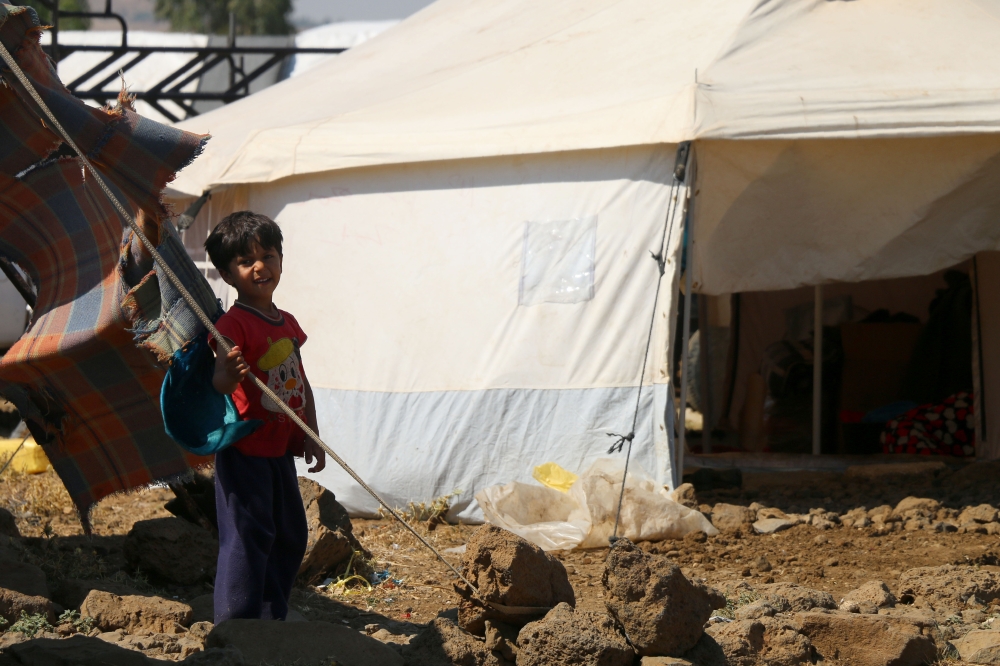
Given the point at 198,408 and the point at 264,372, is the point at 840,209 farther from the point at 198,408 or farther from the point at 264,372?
the point at 198,408

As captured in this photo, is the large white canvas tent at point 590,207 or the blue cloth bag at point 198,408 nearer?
the blue cloth bag at point 198,408

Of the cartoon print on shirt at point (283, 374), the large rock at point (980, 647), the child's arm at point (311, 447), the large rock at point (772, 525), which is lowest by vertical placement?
the large rock at point (980, 647)

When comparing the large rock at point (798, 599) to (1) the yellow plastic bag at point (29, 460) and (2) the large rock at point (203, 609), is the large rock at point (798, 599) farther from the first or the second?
(1) the yellow plastic bag at point (29, 460)

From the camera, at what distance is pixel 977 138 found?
460 cm

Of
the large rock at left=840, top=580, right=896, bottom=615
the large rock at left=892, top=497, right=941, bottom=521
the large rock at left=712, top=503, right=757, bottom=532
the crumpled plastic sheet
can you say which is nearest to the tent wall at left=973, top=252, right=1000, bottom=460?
the large rock at left=892, top=497, right=941, bottom=521

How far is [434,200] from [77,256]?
221 cm

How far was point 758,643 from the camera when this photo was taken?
270 centimetres

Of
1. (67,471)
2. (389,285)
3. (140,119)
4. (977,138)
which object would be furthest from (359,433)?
(977,138)

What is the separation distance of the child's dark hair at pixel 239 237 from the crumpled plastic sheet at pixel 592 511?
192cm

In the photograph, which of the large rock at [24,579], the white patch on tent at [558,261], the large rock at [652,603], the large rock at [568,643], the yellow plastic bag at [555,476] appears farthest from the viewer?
the white patch on tent at [558,261]

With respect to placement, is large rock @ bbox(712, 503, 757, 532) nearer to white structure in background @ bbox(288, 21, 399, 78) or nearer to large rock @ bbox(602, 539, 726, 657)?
large rock @ bbox(602, 539, 726, 657)

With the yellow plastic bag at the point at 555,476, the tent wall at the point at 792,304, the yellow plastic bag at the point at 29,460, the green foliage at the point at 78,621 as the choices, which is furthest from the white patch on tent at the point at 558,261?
the tent wall at the point at 792,304

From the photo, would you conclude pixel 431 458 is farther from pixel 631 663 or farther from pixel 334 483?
pixel 631 663

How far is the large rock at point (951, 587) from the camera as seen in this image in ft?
10.8
